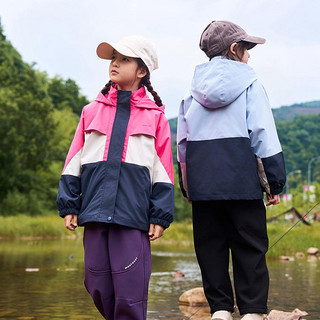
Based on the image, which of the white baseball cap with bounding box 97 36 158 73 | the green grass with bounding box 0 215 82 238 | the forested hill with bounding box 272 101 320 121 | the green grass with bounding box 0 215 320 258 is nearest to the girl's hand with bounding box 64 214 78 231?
the white baseball cap with bounding box 97 36 158 73

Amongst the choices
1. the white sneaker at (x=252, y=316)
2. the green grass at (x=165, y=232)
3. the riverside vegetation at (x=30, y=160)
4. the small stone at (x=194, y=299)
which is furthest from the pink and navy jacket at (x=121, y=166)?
the riverside vegetation at (x=30, y=160)

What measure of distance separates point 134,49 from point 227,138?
69 cm

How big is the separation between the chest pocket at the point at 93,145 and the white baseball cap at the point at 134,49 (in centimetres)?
43

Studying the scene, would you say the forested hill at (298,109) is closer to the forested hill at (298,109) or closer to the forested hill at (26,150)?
the forested hill at (298,109)

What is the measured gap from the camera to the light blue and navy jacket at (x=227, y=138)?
394 centimetres

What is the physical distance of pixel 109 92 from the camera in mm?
3895

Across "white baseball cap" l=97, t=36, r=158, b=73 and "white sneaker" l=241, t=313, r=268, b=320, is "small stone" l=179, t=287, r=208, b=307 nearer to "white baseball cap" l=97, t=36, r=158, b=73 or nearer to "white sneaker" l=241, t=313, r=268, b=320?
"white sneaker" l=241, t=313, r=268, b=320

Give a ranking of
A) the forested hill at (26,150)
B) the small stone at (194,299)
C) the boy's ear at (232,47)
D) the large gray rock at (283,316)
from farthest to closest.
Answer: the forested hill at (26,150)
the small stone at (194,299)
the large gray rock at (283,316)
the boy's ear at (232,47)

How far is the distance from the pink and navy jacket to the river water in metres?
1.69

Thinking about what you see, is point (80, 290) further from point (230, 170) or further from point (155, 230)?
point (155, 230)

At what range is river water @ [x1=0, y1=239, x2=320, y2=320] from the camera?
5527mm

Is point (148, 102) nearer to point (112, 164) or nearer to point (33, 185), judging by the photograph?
point (112, 164)

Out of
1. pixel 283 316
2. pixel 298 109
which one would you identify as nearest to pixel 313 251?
pixel 283 316

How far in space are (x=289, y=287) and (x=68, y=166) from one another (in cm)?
439
